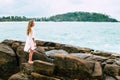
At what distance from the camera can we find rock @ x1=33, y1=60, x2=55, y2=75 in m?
15.7

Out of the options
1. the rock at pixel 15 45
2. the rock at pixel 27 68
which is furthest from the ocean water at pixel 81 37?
the rock at pixel 27 68

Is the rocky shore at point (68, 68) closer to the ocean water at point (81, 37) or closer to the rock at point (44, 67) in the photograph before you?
the rock at point (44, 67)

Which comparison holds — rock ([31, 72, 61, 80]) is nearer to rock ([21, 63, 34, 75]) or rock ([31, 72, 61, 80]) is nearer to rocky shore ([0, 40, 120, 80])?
rocky shore ([0, 40, 120, 80])

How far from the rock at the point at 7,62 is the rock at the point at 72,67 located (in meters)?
3.32

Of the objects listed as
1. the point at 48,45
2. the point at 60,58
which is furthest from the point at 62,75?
the point at 48,45

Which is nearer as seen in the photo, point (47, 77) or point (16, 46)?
point (47, 77)

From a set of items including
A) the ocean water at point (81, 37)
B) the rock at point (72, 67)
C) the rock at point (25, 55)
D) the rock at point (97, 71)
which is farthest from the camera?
the ocean water at point (81, 37)

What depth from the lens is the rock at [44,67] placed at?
1571 centimetres

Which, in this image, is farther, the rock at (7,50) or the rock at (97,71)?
the rock at (7,50)

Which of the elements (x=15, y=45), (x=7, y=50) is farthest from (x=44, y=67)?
(x=15, y=45)

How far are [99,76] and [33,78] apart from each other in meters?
2.63

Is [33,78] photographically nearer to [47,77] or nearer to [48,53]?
[47,77]

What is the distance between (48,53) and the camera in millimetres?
18547

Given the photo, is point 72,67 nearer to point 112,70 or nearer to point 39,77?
point 39,77
